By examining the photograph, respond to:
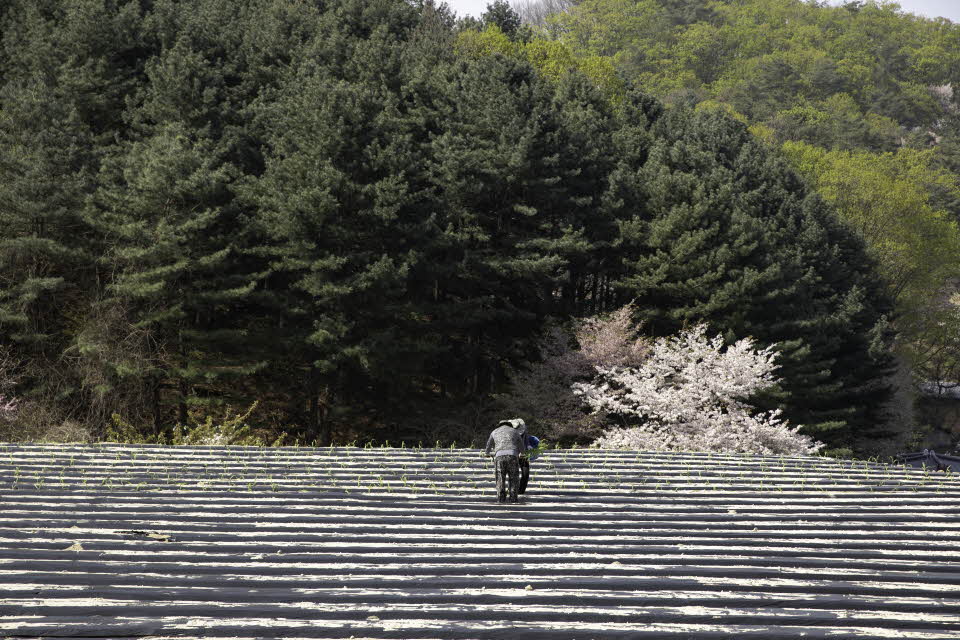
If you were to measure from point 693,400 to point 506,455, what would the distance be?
1700 cm

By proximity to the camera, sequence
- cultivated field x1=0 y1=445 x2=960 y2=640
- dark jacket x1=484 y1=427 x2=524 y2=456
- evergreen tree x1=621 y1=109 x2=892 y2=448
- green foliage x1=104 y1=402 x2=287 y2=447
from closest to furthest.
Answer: cultivated field x1=0 y1=445 x2=960 y2=640
dark jacket x1=484 y1=427 x2=524 y2=456
green foliage x1=104 y1=402 x2=287 y2=447
evergreen tree x1=621 y1=109 x2=892 y2=448

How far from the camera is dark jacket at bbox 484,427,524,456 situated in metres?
8.89

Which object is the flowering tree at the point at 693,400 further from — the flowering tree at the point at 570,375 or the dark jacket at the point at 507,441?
the dark jacket at the point at 507,441

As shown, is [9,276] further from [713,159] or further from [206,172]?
[713,159]

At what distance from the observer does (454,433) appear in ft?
96.8

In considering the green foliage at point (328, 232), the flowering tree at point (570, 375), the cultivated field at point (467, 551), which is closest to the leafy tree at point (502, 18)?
the green foliage at point (328, 232)

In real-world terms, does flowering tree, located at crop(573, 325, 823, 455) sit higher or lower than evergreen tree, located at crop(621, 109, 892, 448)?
lower

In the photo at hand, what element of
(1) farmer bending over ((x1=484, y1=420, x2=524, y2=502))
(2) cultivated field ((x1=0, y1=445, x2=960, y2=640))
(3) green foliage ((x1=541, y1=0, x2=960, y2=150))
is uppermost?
(3) green foliage ((x1=541, y1=0, x2=960, y2=150))

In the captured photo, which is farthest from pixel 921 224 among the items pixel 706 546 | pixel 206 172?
pixel 706 546

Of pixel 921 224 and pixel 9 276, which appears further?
pixel 921 224

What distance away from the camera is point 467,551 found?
7.30 m

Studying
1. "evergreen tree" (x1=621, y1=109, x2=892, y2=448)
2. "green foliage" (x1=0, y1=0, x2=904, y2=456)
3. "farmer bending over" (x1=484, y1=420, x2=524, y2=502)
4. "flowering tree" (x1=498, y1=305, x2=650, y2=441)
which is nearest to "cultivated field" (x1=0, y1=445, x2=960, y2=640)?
"farmer bending over" (x1=484, y1=420, x2=524, y2=502)

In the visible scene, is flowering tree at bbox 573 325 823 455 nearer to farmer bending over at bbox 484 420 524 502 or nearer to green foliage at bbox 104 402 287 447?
green foliage at bbox 104 402 287 447

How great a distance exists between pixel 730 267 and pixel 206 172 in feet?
63.0
